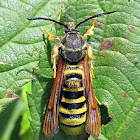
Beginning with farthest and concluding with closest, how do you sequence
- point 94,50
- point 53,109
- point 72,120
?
point 94,50, point 53,109, point 72,120

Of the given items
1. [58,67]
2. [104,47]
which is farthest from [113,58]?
[58,67]

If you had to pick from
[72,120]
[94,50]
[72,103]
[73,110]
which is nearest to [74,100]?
[72,103]

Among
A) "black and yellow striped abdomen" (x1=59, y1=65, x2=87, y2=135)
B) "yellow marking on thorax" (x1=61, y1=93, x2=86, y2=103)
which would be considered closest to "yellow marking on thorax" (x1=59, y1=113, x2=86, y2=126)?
"black and yellow striped abdomen" (x1=59, y1=65, x2=87, y2=135)

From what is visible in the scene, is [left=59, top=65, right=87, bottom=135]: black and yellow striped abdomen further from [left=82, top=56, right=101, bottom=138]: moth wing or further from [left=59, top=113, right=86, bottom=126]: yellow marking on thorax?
[left=82, top=56, right=101, bottom=138]: moth wing

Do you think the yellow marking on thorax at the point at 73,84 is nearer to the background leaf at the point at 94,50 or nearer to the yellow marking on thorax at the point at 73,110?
the yellow marking on thorax at the point at 73,110

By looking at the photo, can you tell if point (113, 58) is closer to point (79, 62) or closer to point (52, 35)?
point (79, 62)

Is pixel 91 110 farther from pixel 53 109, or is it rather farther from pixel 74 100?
pixel 53 109
